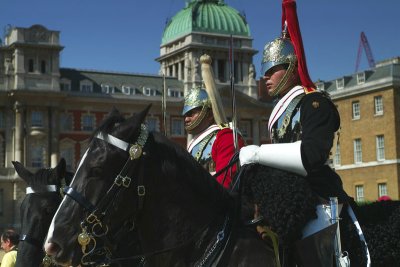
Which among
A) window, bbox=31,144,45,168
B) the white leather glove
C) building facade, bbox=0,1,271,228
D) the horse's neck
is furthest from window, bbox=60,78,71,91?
the white leather glove

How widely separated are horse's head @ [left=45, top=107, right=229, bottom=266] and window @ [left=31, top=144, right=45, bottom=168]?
62121 mm

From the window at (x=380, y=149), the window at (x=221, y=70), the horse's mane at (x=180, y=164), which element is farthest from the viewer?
the window at (x=221, y=70)

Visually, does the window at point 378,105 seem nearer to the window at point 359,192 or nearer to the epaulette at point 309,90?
the window at point 359,192

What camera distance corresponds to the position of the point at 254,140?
75.3 meters

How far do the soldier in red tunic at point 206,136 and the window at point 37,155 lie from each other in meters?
59.0

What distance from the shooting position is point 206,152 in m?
7.14

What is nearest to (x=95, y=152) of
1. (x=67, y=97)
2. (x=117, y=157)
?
(x=117, y=157)

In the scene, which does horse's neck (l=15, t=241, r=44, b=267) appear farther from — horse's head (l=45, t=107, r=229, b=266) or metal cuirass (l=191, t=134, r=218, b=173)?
horse's head (l=45, t=107, r=229, b=266)

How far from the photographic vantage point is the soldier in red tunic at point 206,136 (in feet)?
21.9

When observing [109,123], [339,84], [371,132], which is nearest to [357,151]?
[371,132]

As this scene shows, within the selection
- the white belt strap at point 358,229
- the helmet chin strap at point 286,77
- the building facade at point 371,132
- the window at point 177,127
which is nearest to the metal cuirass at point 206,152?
the helmet chin strap at point 286,77

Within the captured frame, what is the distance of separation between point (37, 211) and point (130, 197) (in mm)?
2995

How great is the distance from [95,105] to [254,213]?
64.5 m

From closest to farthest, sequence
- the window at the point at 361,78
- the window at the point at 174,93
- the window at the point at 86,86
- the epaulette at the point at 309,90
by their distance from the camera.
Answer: the epaulette at the point at 309,90
the window at the point at 361,78
the window at the point at 86,86
the window at the point at 174,93
